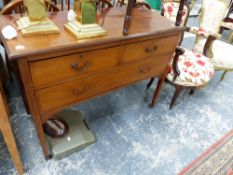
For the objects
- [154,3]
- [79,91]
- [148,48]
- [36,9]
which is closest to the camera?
[36,9]

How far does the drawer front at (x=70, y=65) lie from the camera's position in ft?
2.89

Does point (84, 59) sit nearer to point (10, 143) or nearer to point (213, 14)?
point (10, 143)

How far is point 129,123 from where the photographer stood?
5.50 ft

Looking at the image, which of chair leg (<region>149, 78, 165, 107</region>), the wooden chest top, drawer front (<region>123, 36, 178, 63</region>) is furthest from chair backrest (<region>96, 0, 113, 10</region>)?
chair leg (<region>149, 78, 165, 107</region>)

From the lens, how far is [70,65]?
96cm

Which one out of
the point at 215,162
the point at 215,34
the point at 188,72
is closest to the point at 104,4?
the point at 188,72

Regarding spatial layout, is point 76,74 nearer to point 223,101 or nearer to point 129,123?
point 129,123

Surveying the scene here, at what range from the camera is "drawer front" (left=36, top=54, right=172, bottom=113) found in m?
1.01

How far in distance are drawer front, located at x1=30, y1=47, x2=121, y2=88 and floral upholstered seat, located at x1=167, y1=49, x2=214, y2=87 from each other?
0.76 meters

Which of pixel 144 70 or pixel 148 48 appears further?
pixel 144 70

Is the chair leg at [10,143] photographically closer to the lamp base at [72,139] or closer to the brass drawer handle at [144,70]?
the lamp base at [72,139]

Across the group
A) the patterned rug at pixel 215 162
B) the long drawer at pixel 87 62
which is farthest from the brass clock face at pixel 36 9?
the patterned rug at pixel 215 162

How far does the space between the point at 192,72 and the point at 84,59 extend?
1.06m

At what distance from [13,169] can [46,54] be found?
87 cm
